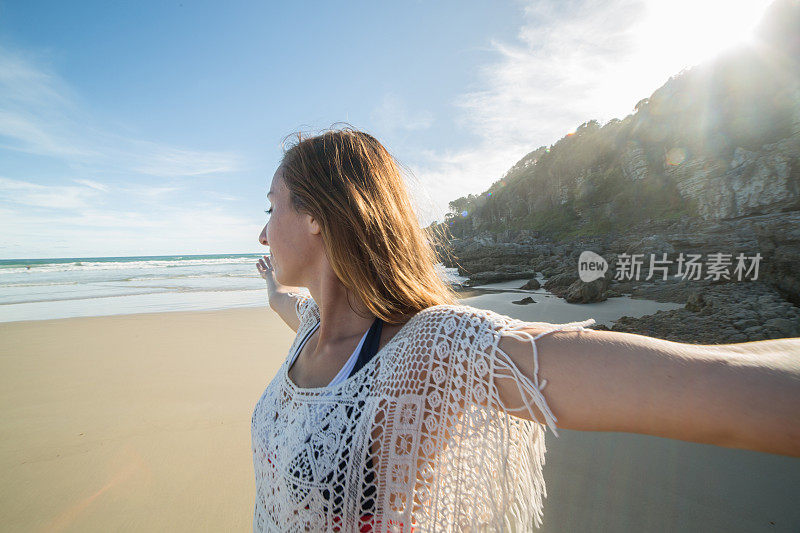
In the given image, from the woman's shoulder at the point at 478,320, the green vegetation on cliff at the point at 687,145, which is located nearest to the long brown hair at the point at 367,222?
the woman's shoulder at the point at 478,320

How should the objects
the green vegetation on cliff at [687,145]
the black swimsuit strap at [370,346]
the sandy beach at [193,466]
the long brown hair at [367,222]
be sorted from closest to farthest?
1. the black swimsuit strap at [370,346]
2. the long brown hair at [367,222]
3. the sandy beach at [193,466]
4. the green vegetation on cliff at [687,145]

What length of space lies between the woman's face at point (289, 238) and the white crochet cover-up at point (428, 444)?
597mm

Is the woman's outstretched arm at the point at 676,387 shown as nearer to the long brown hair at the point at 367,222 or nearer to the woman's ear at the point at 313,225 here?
the long brown hair at the point at 367,222

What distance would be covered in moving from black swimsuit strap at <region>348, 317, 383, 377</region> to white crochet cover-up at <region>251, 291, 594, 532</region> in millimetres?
75

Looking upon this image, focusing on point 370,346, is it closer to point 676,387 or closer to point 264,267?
point 676,387

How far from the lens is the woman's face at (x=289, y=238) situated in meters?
1.31

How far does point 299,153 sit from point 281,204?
0.23 metres

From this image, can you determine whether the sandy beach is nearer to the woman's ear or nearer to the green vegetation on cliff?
the woman's ear

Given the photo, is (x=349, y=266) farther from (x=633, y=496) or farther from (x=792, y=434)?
(x=633, y=496)

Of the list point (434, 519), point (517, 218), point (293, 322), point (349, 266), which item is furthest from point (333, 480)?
point (517, 218)

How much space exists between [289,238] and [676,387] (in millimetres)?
1261

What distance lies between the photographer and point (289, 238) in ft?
4.37

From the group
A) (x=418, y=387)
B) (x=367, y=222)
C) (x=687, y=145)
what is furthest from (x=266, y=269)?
(x=687, y=145)

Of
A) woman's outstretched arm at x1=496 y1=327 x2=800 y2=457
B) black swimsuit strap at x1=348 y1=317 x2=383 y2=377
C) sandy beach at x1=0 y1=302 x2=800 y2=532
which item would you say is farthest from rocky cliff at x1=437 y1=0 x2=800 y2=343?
sandy beach at x1=0 y1=302 x2=800 y2=532
